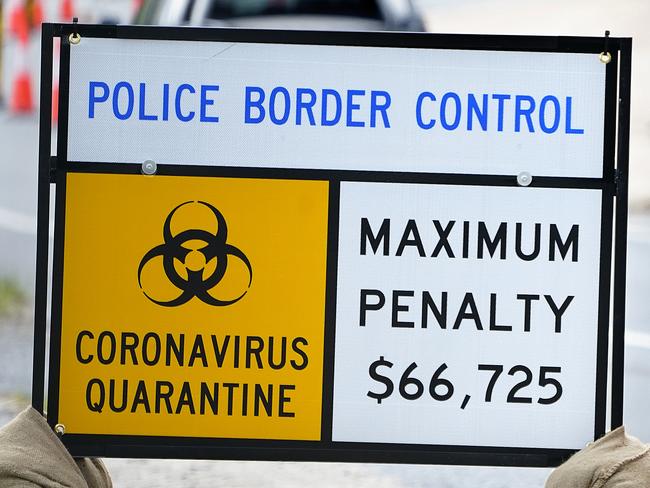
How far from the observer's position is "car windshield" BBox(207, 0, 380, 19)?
8.81 m

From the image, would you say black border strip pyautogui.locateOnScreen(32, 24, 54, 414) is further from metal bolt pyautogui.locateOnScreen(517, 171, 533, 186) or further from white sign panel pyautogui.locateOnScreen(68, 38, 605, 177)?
metal bolt pyautogui.locateOnScreen(517, 171, 533, 186)

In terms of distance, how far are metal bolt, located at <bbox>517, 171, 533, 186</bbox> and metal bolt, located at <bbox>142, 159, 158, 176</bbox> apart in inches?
32.6

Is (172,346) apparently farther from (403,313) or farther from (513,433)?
(513,433)

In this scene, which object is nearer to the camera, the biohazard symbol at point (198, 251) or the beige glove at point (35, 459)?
the beige glove at point (35, 459)

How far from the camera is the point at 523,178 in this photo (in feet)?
9.73

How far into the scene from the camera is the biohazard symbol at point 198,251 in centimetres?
297

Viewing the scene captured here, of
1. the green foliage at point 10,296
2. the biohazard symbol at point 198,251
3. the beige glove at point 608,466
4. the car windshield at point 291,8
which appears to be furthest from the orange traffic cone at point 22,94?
the beige glove at point 608,466

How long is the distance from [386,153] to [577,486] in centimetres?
85

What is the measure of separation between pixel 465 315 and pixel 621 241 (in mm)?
393

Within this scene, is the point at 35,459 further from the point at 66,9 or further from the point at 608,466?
the point at 66,9

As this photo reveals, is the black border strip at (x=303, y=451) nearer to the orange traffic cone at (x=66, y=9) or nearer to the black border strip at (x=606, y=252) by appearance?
the black border strip at (x=606, y=252)

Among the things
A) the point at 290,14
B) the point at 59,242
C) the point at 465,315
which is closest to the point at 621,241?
the point at 465,315

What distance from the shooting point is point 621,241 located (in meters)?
2.96

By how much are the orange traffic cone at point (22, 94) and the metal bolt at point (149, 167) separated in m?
13.0
